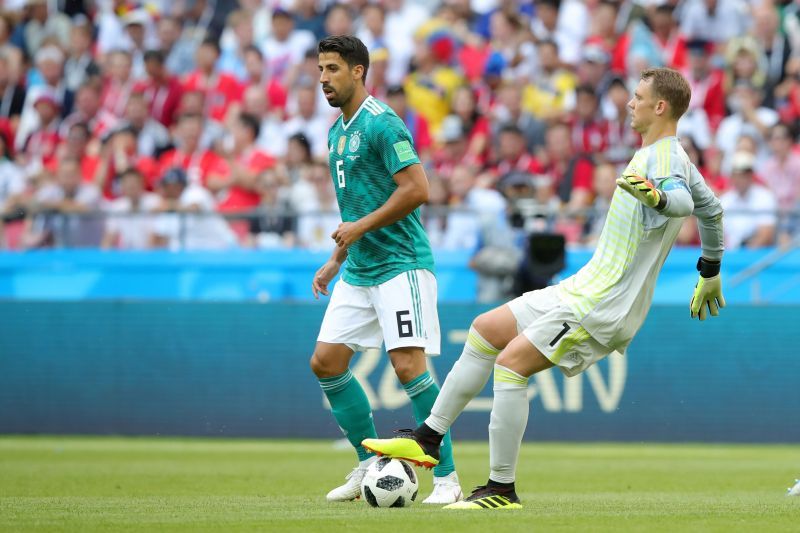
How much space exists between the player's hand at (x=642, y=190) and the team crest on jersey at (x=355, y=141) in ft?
6.39

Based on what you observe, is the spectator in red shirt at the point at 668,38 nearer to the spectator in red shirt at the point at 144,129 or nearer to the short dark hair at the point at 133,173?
the spectator in red shirt at the point at 144,129

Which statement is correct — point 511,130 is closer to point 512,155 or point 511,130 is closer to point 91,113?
point 512,155

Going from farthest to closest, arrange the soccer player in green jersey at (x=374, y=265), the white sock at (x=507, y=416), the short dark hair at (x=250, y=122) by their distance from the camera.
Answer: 1. the short dark hair at (x=250, y=122)
2. the soccer player in green jersey at (x=374, y=265)
3. the white sock at (x=507, y=416)

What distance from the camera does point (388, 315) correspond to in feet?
25.6

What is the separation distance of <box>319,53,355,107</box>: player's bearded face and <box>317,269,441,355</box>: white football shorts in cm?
112

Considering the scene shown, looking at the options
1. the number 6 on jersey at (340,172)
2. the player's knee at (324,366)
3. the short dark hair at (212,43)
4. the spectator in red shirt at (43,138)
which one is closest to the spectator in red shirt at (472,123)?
the short dark hair at (212,43)

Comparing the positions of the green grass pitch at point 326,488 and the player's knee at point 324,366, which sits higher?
the player's knee at point 324,366

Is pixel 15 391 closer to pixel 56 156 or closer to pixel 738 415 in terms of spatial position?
pixel 56 156

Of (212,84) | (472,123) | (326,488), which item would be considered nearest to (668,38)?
(472,123)

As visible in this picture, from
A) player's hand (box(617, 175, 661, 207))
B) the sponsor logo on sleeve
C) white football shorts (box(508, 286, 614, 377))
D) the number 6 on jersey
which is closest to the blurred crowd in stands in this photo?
the number 6 on jersey

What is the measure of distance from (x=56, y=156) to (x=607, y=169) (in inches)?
297

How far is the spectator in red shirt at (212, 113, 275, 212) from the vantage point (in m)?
15.7

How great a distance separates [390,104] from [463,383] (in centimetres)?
906

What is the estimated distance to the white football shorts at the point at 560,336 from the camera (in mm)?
6914
